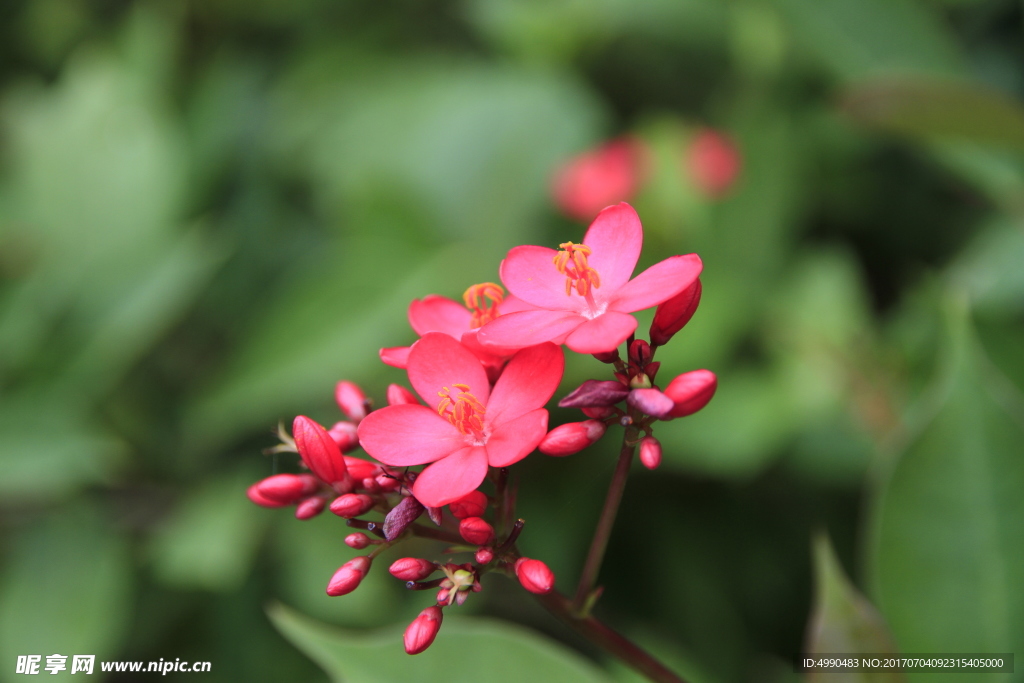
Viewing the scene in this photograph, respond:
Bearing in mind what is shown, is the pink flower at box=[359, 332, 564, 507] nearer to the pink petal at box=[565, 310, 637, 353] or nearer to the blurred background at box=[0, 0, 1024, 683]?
the pink petal at box=[565, 310, 637, 353]

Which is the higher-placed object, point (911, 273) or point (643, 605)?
point (911, 273)

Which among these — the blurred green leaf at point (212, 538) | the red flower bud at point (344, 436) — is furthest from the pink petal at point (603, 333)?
the blurred green leaf at point (212, 538)

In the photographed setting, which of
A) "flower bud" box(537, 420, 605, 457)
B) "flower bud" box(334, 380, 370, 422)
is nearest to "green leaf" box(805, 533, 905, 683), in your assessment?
"flower bud" box(537, 420, 605, 457)

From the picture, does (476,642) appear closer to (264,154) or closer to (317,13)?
(264,154)

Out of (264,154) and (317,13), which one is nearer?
(264,154)

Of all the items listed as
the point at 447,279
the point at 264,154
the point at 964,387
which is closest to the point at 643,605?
the point at 447,279

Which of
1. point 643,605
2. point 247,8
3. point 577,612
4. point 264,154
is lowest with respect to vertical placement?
point 643,605

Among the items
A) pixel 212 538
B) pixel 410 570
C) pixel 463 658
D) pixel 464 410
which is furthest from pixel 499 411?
pixel 212 538
